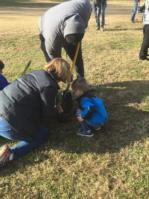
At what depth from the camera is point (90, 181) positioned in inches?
148

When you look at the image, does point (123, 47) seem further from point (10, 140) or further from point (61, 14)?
point (10, 140)

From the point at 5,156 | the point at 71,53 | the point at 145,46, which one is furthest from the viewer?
the point at 145,46

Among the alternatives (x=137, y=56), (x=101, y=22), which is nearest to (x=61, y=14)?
(x=137, y=56)

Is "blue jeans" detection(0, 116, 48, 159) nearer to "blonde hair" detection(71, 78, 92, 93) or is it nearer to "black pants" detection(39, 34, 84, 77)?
"blonde hair" detection(71, 78, 92, 93)

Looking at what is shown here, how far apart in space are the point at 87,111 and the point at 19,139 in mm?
892

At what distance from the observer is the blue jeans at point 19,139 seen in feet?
13.3

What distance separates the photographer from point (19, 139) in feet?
13.7

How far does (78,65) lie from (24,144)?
1937 mm

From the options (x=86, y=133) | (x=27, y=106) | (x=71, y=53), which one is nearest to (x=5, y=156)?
(x=27, y=106)

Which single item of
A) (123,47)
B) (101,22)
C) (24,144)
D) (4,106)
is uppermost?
(4,106)

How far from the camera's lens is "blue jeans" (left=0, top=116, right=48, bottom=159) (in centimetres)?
407

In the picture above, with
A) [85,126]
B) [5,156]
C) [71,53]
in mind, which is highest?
[71,53]

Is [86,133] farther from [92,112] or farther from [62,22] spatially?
[62,22]

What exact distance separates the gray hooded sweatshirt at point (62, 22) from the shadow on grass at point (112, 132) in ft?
3.71
